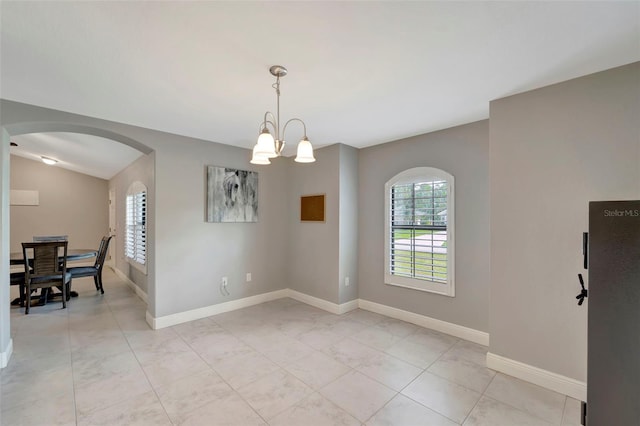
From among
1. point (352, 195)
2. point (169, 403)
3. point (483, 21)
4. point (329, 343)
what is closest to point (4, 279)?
point (169, 403)

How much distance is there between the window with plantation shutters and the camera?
4466mm

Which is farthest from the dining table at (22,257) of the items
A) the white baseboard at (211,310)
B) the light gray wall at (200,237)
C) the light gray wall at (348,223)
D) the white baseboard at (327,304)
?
the light gray wall at (348,223)

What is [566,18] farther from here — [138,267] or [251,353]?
[138,267]

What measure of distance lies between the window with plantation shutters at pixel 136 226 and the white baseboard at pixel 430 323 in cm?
362

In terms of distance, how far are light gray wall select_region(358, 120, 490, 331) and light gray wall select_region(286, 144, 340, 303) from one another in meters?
0.60

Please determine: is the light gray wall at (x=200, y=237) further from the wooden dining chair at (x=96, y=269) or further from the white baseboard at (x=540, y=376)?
the white baseboard at (x=540, y=376)

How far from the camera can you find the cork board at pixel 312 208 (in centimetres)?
416

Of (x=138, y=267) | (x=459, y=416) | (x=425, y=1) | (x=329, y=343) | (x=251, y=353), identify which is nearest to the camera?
(x=425, y=1)

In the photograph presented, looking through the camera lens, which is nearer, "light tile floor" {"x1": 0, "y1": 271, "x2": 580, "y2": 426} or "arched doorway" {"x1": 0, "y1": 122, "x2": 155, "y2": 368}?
"light tile floor" {"x1": 0, "y1": 271, "x2": 580, "y2": 426}

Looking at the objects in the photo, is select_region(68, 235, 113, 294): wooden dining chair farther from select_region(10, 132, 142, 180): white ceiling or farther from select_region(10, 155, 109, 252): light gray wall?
select_region(10, 155, 109, 252): light gray wall

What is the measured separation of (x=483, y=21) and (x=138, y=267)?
18.2ft

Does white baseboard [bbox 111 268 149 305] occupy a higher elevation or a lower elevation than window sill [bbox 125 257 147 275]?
lower

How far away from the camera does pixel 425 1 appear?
4.50ft

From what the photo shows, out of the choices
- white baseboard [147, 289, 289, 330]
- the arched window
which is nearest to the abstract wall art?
white baseboard [147, 289, 289, 330]
